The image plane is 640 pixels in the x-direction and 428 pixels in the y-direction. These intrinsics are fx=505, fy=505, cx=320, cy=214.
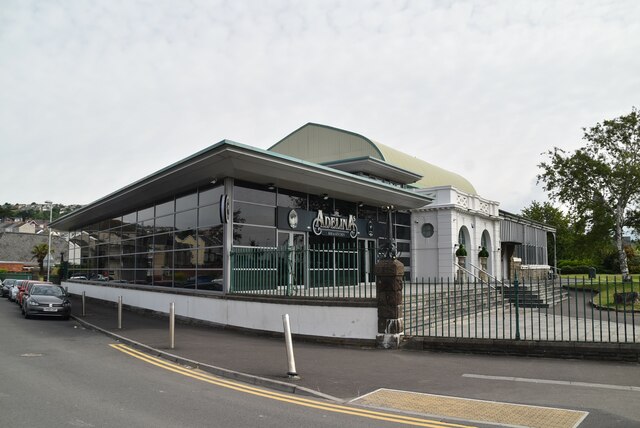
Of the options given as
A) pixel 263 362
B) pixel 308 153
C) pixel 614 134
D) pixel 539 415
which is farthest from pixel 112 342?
pixel 614 134

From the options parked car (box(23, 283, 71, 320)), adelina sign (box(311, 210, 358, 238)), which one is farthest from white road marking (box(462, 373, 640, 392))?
parked car (box(23, 283, 71, 320))

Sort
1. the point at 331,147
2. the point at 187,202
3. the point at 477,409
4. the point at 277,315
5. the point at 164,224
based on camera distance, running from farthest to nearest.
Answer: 1. the point at 331,147
2. the point at 164,224
3. the point at 187,202
4. the point at 277,315
5. the point at 477,409

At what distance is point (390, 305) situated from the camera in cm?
1206

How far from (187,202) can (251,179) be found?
3737 millimetres

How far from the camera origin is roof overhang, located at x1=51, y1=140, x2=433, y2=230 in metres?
15.0

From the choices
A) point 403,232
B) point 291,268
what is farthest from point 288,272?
point 403,232

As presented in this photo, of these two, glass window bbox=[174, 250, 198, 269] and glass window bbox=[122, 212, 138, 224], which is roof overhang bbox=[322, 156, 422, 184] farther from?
glass window bbox=[122, 212, 138, 224]

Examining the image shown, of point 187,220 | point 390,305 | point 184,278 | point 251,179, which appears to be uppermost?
point 251,179

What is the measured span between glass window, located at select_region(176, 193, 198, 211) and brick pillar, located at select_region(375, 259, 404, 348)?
9.49 metres

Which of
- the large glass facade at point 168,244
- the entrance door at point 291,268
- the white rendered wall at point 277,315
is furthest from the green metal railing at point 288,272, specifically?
the large glass facade at point 168,244

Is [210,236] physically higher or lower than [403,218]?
lower

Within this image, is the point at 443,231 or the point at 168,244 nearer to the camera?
the point at 168,244

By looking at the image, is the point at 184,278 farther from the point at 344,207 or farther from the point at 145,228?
the point at 344,207

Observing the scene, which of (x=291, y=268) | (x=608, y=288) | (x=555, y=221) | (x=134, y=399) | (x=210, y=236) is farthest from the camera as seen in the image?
(x=555, y=221)
